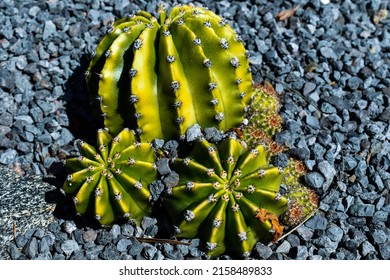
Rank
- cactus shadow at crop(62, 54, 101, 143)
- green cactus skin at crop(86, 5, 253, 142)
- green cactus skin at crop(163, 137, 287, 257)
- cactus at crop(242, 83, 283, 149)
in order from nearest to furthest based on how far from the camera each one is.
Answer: green cactus skin at crop(163, 137, 287, 257), green cactus skin at crop(86, 5, 253, 142), cactus at crop(242, 83, 283, 149), cactus shadow at crop(62, 54, 101, 143)

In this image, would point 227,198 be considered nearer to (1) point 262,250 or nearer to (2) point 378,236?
(1) point 262,250

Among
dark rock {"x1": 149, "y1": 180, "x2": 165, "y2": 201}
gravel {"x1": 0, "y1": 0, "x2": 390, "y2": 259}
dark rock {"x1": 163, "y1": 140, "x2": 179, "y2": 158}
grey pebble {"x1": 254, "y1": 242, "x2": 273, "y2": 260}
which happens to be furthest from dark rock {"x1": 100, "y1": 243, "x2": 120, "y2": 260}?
grey pebble {"x1": 254, "y1": 242, "x2": 273, "y2": 260}

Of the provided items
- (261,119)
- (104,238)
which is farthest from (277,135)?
(104,238)

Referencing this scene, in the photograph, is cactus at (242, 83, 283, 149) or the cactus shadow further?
the cactus shadow

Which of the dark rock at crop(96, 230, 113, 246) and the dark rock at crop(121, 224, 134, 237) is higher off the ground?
the dark rock at crop(121, 224, 134, 237)

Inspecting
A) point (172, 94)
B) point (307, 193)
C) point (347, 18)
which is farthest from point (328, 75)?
point (172, 94)

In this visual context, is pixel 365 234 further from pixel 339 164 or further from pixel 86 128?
pixel 86 128

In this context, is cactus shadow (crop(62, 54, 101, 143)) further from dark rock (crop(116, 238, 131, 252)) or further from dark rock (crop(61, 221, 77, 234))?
dark rock (crop(116, 238, 131, 252))
